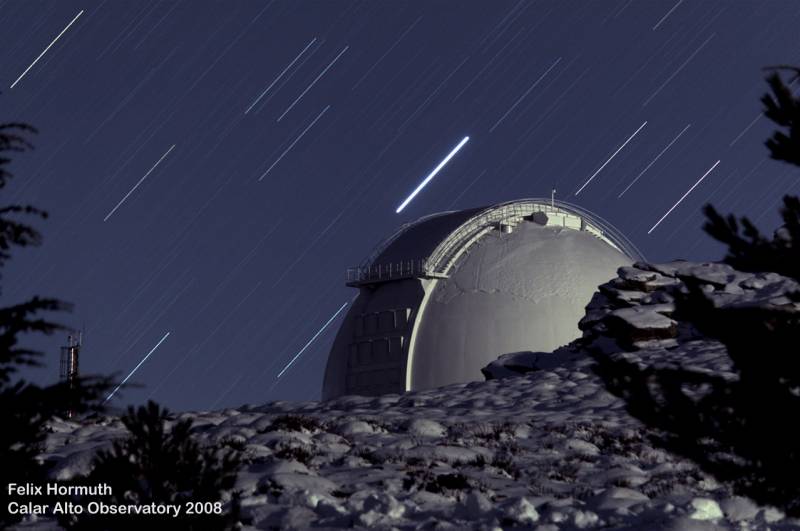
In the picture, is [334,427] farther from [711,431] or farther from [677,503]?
[711,431]

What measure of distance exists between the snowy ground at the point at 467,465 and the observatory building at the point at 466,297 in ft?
36.8

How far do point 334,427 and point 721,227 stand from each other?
40.9 ft

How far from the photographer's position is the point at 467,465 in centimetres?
1611

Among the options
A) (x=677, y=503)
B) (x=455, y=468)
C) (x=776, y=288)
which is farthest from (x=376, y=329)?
(x=677, y=503)

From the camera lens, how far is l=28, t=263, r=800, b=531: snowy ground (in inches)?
489

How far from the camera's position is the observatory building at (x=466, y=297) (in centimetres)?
3994

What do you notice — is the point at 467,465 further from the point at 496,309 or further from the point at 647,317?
the point at 496,309

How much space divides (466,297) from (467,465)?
24.5m

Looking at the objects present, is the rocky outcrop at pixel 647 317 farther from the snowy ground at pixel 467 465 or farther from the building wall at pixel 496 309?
the snowy ground at pixel 467 465

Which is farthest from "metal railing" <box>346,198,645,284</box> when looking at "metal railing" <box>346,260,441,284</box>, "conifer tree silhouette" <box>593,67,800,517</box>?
"conifer tree silhouette" <box>593,67,800,517</box>

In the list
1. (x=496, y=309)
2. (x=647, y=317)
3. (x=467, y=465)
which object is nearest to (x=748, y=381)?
(x=467, y=465)

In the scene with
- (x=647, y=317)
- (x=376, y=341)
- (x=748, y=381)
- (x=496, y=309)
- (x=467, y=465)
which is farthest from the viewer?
(x=376, y=341)

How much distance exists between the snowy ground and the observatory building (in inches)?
441

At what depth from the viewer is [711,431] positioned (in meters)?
7.89
